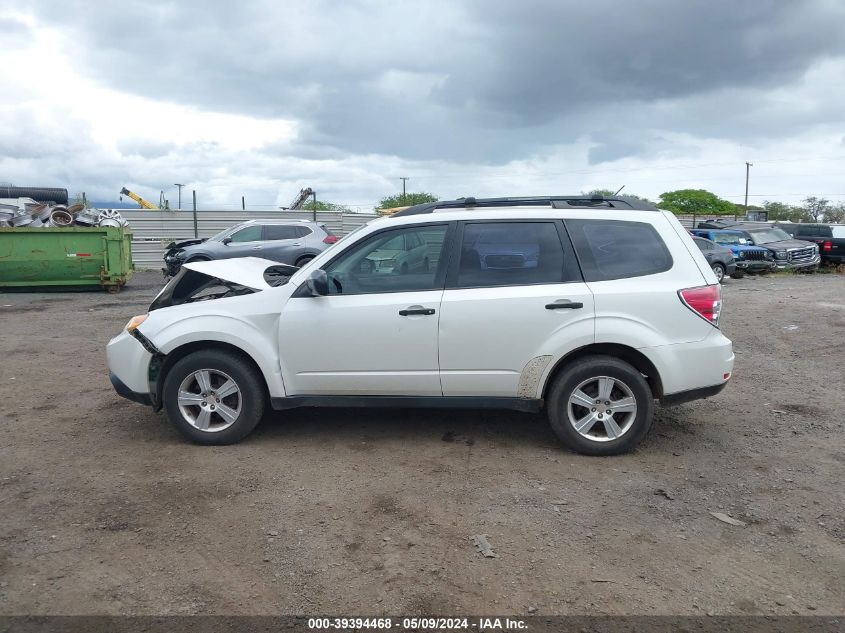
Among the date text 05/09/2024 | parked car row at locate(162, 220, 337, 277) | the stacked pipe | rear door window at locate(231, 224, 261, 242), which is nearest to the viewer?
the date text 05/09/2024

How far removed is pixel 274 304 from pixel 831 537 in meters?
3.79

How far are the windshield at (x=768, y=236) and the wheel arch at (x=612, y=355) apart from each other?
67.6 feet

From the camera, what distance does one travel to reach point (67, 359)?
870cm

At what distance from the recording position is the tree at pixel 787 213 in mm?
72188

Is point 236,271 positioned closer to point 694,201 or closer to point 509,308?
point 509,308

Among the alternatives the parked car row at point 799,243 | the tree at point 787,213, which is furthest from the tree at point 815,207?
the parked car row at point 799,243

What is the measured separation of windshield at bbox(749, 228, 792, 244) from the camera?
77.5ft

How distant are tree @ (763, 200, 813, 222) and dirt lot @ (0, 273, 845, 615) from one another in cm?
7412

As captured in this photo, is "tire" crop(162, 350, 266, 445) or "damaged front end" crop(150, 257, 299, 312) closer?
"tire" crop(162, 350, 266, 445)

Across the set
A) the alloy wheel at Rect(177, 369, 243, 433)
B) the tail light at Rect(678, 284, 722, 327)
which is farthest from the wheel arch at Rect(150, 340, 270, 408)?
the tail light at Rect(678, 284, 722, 327)

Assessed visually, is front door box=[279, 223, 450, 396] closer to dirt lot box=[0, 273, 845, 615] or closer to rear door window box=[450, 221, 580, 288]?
rear door window box=[450, 221, 580, 288]

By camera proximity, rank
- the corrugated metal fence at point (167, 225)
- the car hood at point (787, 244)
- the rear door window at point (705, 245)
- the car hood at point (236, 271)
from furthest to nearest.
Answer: the corrugated metal fence at point (167, 225) < the car hood at point (787, 244) < the rear door window at point (705, 245) < the car hood at point (236, 271)

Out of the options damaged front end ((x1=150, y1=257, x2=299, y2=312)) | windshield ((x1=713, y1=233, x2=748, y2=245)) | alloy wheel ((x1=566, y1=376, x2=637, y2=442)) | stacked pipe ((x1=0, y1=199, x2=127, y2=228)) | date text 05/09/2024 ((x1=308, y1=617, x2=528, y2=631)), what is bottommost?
date text 05/09/2024 ((x1=308, y1=617, x2=528, y2=631))

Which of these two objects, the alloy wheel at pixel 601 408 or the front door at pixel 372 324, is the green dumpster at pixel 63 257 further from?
the alloy wheel at pixel 601 408
